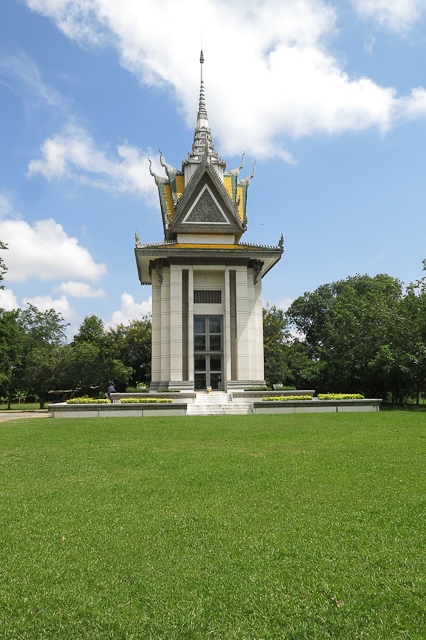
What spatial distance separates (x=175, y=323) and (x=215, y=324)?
8.83ft

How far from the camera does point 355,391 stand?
109 feet

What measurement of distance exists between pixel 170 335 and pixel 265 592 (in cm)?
2404

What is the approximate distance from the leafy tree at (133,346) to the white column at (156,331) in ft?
36.2

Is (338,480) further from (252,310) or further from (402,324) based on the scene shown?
(252,310)

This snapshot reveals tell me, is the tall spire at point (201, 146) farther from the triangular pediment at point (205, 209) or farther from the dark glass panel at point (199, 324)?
the dark glass panel at point (199, 324)

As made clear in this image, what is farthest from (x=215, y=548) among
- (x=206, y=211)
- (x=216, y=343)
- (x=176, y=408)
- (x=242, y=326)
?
(x=206, y=211)

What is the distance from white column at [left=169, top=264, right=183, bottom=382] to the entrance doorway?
1.31 metres

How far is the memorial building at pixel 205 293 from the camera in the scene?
27.1 m

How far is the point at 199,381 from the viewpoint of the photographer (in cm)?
2786

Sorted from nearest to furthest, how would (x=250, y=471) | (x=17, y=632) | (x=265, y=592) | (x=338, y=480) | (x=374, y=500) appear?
(x=17, y=632), (x=265, y=592), (x=374, y=500), (x=338, y=480), (x=250, y=471)

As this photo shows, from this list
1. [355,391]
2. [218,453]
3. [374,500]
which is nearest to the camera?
[374,500]

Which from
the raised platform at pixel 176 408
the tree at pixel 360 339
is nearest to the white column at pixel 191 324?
the raised platform at pixel 176 408

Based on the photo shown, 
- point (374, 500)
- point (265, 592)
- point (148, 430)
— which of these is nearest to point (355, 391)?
point (148, 430)

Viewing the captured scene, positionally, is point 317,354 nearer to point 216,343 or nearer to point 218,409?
point 216,343
